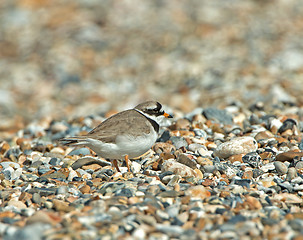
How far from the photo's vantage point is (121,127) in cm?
607

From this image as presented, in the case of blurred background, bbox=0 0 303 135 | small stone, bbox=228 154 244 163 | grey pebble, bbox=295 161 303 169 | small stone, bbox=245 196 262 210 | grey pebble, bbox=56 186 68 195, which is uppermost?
small stone, bbox=245 196 262 210

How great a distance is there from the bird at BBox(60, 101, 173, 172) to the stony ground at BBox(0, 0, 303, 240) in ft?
1.01

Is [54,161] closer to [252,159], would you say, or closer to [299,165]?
[252,159]

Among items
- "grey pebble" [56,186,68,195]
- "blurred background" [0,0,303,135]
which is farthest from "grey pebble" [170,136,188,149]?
"blurred background" [0,0,303,135]

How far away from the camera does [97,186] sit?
5.55 metres

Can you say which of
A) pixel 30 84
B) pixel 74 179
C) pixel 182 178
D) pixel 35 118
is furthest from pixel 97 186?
pixel 30 84

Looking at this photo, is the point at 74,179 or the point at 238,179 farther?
the point at 74,179

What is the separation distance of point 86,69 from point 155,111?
10.00m

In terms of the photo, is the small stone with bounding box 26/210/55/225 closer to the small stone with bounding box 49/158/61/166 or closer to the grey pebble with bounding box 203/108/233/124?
the small stone with bounding box 49/158/61/166

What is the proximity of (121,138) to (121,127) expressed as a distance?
0.66ft

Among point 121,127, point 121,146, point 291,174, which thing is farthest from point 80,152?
point 291,174

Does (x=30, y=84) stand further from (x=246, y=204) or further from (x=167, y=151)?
(x=246, y=204)

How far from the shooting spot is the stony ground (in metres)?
4.50

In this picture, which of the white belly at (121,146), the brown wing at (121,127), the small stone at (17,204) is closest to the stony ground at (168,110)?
the small stone at (17,204)
